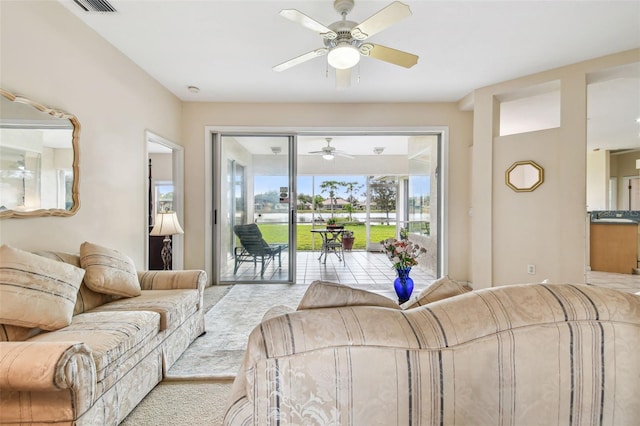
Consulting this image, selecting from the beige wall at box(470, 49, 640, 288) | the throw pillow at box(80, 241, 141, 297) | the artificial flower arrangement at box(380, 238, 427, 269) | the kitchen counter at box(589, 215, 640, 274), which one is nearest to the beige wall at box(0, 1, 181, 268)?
the throw pillow at box(80, 241, 141, 297)

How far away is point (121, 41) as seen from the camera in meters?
2.75

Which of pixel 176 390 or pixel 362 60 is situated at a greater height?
pixel 362 60

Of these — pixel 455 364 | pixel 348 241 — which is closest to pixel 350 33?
pixel 455 364

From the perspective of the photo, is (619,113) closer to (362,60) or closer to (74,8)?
(362,60)

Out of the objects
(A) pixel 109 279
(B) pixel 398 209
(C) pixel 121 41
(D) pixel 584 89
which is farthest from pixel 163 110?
(B) pixel 398 209

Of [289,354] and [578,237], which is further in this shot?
[578,237]

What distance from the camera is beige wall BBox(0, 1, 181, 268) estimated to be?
1.92 m

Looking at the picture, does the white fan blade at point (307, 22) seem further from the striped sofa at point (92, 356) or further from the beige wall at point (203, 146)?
the striped sofa at point (92, 356)

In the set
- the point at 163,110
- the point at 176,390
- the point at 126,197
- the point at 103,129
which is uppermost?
the point at 163,110

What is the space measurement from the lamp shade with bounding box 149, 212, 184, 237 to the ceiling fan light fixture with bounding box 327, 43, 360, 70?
2458 millimetres

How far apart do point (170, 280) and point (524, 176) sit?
4090mm

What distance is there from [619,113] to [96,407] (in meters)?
7.36

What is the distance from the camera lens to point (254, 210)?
461 cm

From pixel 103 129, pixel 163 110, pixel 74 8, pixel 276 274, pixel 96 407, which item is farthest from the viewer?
pixel 276 274
